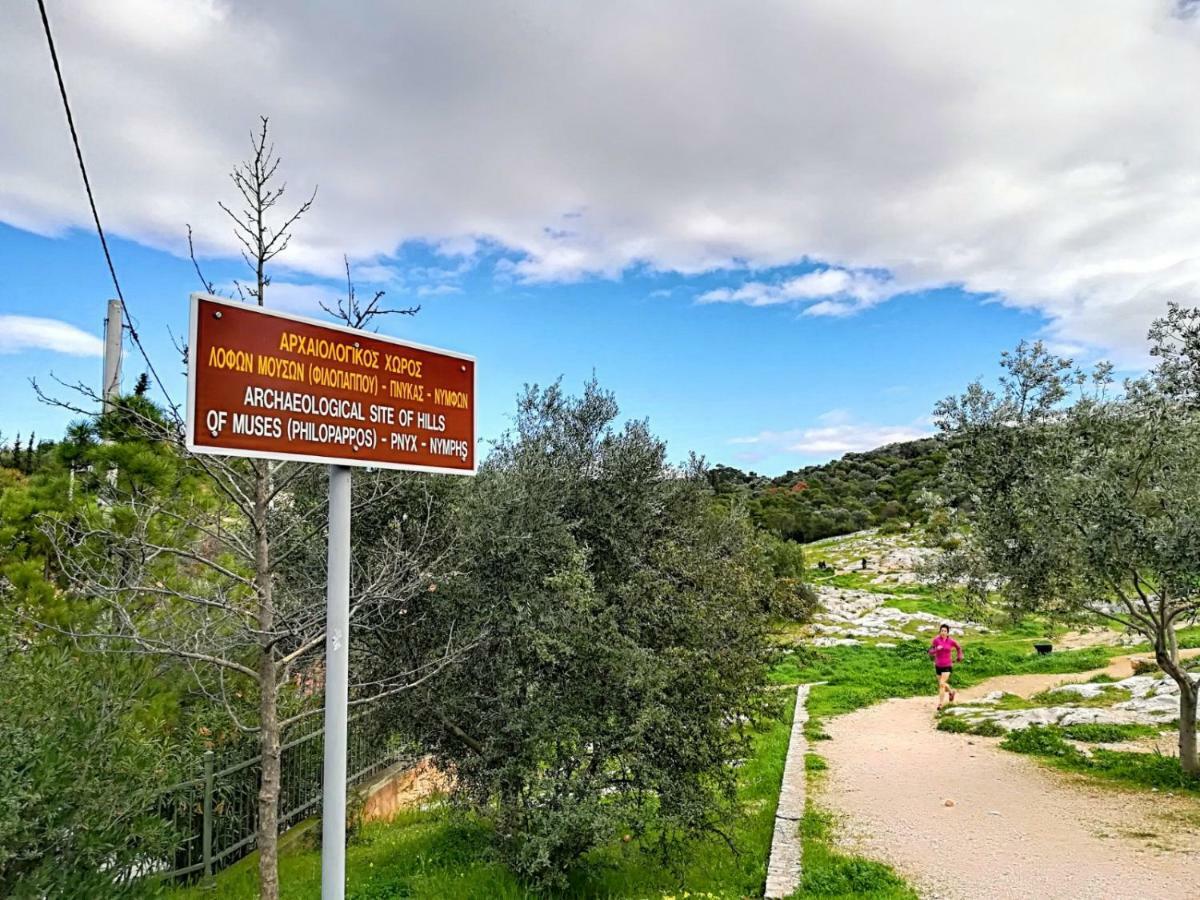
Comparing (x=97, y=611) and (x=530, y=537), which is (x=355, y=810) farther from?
(x=530, y=537)

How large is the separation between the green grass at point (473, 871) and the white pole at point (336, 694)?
3.33m

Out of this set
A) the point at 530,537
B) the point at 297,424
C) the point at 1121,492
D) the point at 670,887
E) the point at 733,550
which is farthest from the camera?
the point at 733,550

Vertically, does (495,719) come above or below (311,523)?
below

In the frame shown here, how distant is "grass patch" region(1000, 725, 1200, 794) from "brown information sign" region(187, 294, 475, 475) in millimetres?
9889

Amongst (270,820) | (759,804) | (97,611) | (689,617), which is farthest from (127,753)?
(759,804)

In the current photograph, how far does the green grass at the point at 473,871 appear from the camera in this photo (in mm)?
6289

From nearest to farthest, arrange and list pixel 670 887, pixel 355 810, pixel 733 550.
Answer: pixel 670 887, pixel 355 810, pixel 733 550

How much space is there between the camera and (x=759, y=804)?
9.14 meters

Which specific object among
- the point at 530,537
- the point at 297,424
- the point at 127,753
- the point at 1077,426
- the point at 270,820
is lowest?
the point at 270,820

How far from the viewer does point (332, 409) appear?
295 cm

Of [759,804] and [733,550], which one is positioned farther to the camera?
[733,550]

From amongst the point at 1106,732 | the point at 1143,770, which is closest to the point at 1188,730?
the point at 1143,770

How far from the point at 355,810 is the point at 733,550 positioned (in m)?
5.44

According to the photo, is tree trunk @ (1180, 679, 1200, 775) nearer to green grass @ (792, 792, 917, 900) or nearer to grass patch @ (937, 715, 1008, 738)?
grass patch @ (937, 715, 1008, 738)
